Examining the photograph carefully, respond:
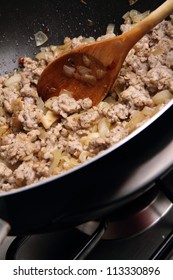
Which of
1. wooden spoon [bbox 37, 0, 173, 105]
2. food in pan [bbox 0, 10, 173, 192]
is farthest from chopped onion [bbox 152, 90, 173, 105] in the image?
wooden spoon [bbox 37, 0, 173, 105]

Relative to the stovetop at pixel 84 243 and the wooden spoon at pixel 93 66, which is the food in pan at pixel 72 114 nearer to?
the wooden spoon at pixel 93 66

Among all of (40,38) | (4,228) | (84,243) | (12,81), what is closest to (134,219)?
(84,243)

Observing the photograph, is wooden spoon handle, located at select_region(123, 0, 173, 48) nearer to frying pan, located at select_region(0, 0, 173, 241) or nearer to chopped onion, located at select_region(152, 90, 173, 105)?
chopped onion, located at select_region(152, 90, 173, 105)

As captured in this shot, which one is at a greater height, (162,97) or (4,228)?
(162,97)

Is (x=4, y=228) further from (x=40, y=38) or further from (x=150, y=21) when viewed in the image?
(x=40, y=38)

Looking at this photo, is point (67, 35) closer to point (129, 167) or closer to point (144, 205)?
point (144, 205)

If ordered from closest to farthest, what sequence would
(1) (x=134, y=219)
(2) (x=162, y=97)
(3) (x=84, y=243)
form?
(3) (x=84, y=243) → (1) (x=134, y=219) → (2) (x=162, y=97)

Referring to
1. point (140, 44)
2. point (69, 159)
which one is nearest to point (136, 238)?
point (69, 159)

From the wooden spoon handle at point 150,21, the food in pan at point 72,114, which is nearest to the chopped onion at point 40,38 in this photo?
the food in pan at point 72,114
